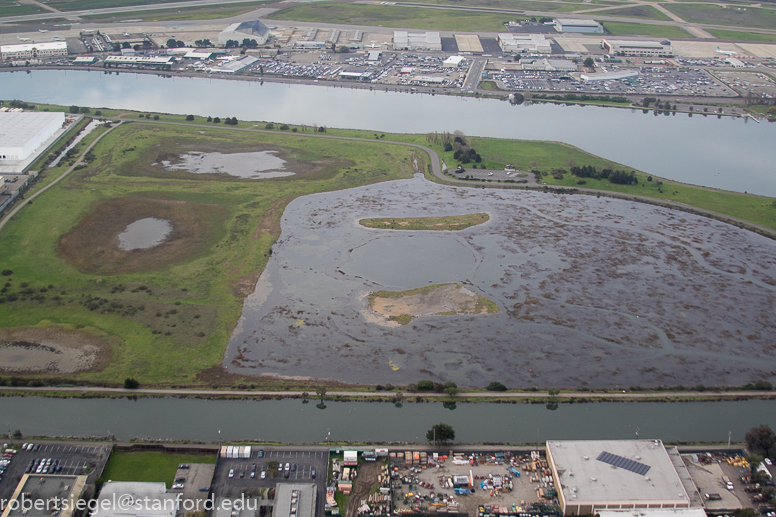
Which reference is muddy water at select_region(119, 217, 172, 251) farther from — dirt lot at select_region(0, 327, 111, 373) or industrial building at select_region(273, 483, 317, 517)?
industrial building at select_region(273, 483, 317, 517)

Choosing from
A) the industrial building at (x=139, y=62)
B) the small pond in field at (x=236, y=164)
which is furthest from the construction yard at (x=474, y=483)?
the industrial building at (x=139, y=62)

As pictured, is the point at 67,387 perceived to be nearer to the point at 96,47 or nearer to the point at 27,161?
the point at 27,161

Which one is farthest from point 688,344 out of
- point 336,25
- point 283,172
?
point 336,25

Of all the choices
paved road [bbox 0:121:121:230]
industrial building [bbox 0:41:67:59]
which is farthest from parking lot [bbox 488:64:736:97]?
industrial building [bbox 0:41:67:59]

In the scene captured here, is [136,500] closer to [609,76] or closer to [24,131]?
Answer: [24,131]

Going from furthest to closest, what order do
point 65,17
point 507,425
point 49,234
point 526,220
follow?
point 65,17, point 526,220, point 49,234, point 507,425

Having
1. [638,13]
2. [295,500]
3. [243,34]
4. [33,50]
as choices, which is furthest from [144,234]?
[638,13]

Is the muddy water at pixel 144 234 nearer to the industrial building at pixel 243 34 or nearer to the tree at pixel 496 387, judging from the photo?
the tree at pixel 496 387
